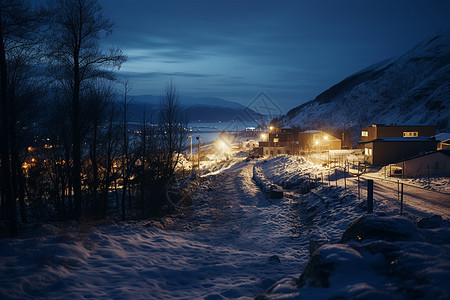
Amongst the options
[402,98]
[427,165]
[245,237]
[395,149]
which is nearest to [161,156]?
[245,237]

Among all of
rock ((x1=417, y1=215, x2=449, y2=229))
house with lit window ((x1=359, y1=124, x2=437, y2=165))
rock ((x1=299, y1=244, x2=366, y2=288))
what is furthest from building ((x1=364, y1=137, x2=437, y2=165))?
rock ((x1=299, y1=244, x2=366, y2=288))

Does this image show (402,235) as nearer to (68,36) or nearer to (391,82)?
(68,36)

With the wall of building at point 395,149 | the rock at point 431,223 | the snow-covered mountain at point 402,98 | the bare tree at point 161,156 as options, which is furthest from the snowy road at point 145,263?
the snow-covered mountain at point 402,98

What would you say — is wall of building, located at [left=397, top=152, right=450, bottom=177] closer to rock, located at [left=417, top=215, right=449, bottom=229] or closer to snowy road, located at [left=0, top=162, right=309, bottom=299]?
snowy road, located at [left=0, top=162, right=309, bottom=299]

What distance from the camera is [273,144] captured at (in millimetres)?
76000

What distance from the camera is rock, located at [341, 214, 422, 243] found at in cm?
677

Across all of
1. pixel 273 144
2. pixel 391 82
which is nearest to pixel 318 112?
pixel 391 82

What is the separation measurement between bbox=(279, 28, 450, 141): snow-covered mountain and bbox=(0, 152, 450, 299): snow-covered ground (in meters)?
105

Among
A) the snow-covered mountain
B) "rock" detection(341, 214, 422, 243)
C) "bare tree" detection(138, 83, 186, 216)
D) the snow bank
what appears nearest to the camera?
the snow bank

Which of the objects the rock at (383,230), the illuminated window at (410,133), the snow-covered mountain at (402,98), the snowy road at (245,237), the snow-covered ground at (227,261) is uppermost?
the snow-covered mountain at (402,98)

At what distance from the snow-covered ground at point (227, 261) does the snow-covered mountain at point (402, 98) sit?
105m

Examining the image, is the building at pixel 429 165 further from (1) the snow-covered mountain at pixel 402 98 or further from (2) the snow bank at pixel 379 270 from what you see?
(1) the snow-covered mountain at pixel 402 98

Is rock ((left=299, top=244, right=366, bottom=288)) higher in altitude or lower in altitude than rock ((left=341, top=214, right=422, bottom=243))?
lower

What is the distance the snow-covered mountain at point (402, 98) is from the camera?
334 ft
